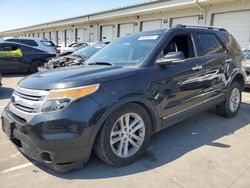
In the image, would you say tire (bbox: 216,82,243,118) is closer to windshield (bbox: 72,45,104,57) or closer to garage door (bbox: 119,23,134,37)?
windshield (bbox: 72,45,104,57)

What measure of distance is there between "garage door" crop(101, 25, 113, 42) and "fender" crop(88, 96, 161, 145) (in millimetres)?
20337

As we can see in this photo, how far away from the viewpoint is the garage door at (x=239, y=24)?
41.1 ft

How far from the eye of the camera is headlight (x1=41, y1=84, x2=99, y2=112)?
260 centimetres

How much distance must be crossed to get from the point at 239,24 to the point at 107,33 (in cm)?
1325

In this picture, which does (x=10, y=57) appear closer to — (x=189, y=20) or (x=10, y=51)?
(x=10, y=51)

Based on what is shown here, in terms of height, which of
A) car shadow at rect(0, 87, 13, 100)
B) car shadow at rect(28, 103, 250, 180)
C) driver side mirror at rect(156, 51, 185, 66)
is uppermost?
driver side mirror at rect(156, 51, 185, 66)

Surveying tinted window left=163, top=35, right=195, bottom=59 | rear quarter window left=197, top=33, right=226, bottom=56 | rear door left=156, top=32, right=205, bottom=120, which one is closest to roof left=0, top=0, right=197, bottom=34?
rear quarter window left=197, top=33, right=226, bottom=56

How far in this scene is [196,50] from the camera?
163 inches

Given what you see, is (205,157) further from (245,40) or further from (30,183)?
(245,40)

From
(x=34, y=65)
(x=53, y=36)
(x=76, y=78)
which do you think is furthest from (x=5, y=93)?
(x=53, y=36)

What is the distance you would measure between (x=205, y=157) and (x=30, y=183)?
7.41 ft

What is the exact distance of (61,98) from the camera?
2.61m

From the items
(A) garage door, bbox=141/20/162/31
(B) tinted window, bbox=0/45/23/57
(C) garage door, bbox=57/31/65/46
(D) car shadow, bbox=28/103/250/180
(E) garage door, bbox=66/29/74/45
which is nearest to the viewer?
(D) car shadow, bbox=28/103/250/180

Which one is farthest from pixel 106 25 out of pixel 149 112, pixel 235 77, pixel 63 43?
pixel 149 112
